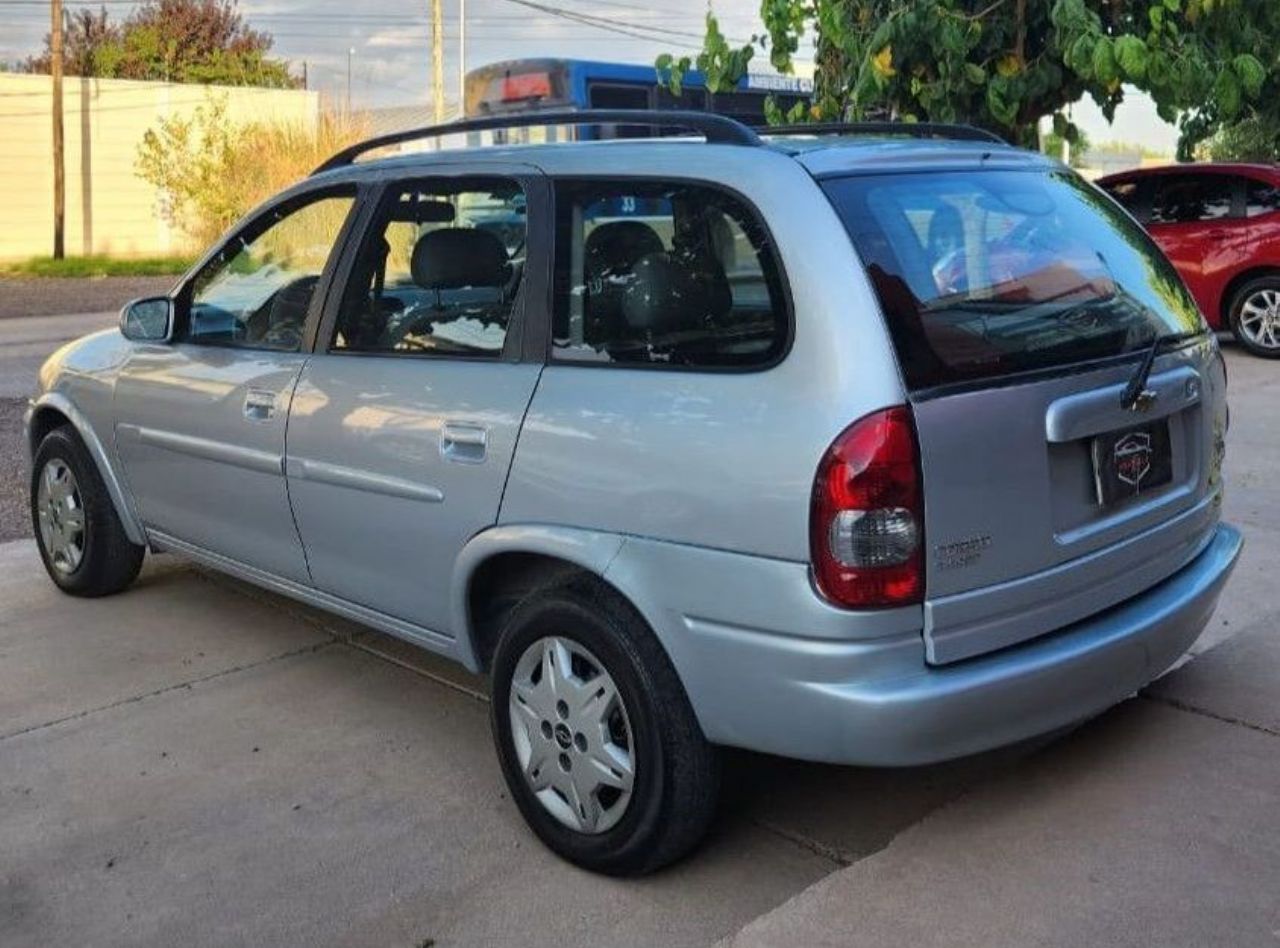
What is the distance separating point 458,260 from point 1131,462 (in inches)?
75.2

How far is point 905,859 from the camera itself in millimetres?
3197

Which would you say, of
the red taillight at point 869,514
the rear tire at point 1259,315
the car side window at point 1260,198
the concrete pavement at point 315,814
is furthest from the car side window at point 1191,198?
the red taillight at point 869,514

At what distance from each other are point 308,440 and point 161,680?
1.16 meters

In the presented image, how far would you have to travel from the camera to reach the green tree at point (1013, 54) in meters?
7.73

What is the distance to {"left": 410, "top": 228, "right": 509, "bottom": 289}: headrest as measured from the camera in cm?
383

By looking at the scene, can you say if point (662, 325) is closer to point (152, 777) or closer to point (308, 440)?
point (308, 440)

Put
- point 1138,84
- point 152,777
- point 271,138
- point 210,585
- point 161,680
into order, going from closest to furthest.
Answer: point 152,777 → point 161,680 → point 210,585 → point 1138,84 → point 271,138

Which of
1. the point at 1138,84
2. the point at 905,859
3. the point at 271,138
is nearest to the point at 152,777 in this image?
the point at 905,859

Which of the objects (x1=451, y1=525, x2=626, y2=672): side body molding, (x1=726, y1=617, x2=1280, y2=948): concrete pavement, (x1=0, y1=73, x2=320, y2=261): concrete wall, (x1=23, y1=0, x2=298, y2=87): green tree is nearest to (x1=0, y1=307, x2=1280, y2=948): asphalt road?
(x1=726, y1=617, x2=1280, y2=948): concrete pavement

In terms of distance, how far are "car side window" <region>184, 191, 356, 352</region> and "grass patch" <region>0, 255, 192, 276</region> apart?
2442 centimetres

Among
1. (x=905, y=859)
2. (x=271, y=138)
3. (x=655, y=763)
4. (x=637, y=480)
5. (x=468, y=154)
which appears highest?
(x=271, y=138)

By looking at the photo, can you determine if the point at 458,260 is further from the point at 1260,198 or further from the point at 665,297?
the point at 1260,198

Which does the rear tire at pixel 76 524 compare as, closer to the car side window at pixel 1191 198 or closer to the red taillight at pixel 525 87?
the car side window at pixel 1191 198

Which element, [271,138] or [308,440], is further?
[271,138]
